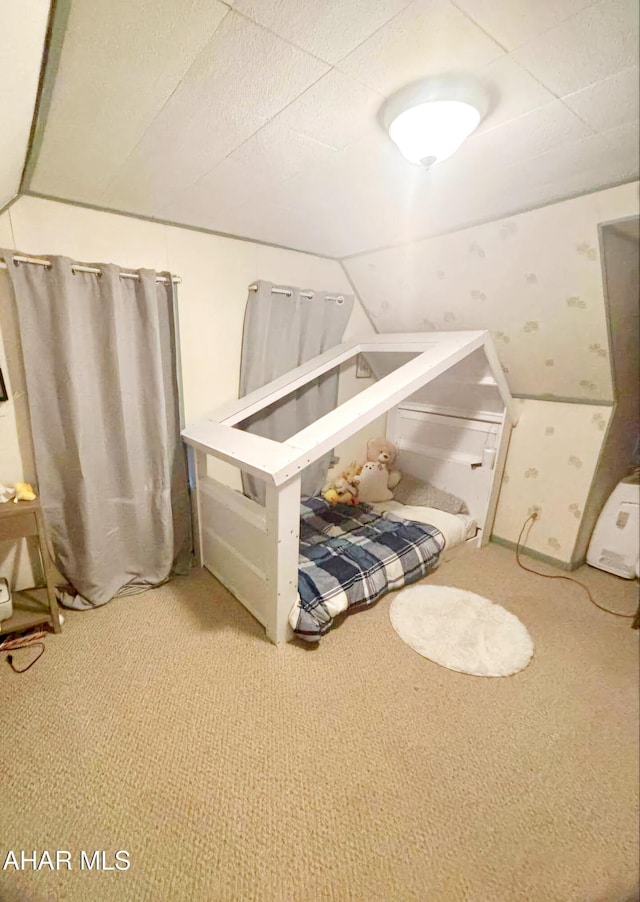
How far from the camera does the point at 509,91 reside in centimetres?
87

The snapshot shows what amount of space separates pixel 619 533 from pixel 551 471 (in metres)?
0.46

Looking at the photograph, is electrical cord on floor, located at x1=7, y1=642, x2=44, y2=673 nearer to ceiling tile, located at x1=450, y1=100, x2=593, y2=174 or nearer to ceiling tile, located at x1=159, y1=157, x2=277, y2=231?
ceiling tile, located at x1=159, y1=157, x2=277, y2=231

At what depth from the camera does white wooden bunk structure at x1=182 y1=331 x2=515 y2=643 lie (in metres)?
1.44

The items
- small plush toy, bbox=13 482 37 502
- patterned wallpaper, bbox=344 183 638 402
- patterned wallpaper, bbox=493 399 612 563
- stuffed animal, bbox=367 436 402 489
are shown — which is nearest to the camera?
patterned wallpaper, bbox=344 183 638 402

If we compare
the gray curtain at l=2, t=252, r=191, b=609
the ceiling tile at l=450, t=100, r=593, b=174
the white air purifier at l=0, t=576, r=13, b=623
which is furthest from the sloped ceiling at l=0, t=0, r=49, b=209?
the white air purifier at l=0, t=576, r=13, b=623

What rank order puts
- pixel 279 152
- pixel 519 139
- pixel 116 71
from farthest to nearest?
pixel 279 152
pixel 519 139
pixel 116 71

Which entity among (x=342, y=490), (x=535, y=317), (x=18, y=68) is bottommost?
(x=342, y=490)

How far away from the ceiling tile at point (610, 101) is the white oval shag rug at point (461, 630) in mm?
1755

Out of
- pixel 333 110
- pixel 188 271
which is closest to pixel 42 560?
pixel 188 271

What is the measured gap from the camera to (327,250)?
2.22 m

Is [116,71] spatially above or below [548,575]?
above

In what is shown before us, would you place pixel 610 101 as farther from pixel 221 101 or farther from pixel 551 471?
pixel 551 471

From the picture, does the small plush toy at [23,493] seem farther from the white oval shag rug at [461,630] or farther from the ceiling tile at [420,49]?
the ceiling tile at [420,49]

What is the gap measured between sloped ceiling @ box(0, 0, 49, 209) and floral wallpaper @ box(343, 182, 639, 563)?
50.1 inches
